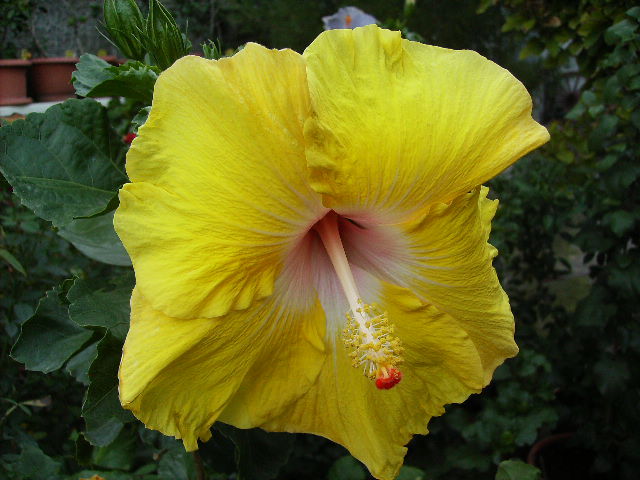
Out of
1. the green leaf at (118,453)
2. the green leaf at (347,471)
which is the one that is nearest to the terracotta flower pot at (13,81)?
the green leaf at (118,453)

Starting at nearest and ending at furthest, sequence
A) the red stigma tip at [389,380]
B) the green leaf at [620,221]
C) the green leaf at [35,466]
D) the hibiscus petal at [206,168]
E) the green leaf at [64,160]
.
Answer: the hibiscus petal at [206,168] < the red stigma tip at [389,380] < the green leaf at [64,160] < the green leaf at [35,466] < the green leaf at [620,221]

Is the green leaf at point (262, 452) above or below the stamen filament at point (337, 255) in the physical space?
below

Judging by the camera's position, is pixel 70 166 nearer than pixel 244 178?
No

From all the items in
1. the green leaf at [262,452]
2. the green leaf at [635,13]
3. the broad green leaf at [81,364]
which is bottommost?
the green leaf at [262,452]

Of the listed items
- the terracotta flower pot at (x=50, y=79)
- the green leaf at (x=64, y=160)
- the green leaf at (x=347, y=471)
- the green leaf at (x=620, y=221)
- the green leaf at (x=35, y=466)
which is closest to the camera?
the green leaf at (x=64, y=160)

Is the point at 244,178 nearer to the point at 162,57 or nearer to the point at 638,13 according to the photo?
the point at 162,57

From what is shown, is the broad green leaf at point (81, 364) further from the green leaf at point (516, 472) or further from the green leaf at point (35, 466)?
the green leaf at point (516, 472)

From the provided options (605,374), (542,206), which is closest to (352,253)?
(605,374)

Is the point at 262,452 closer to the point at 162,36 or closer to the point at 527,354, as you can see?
the point at 162,36
